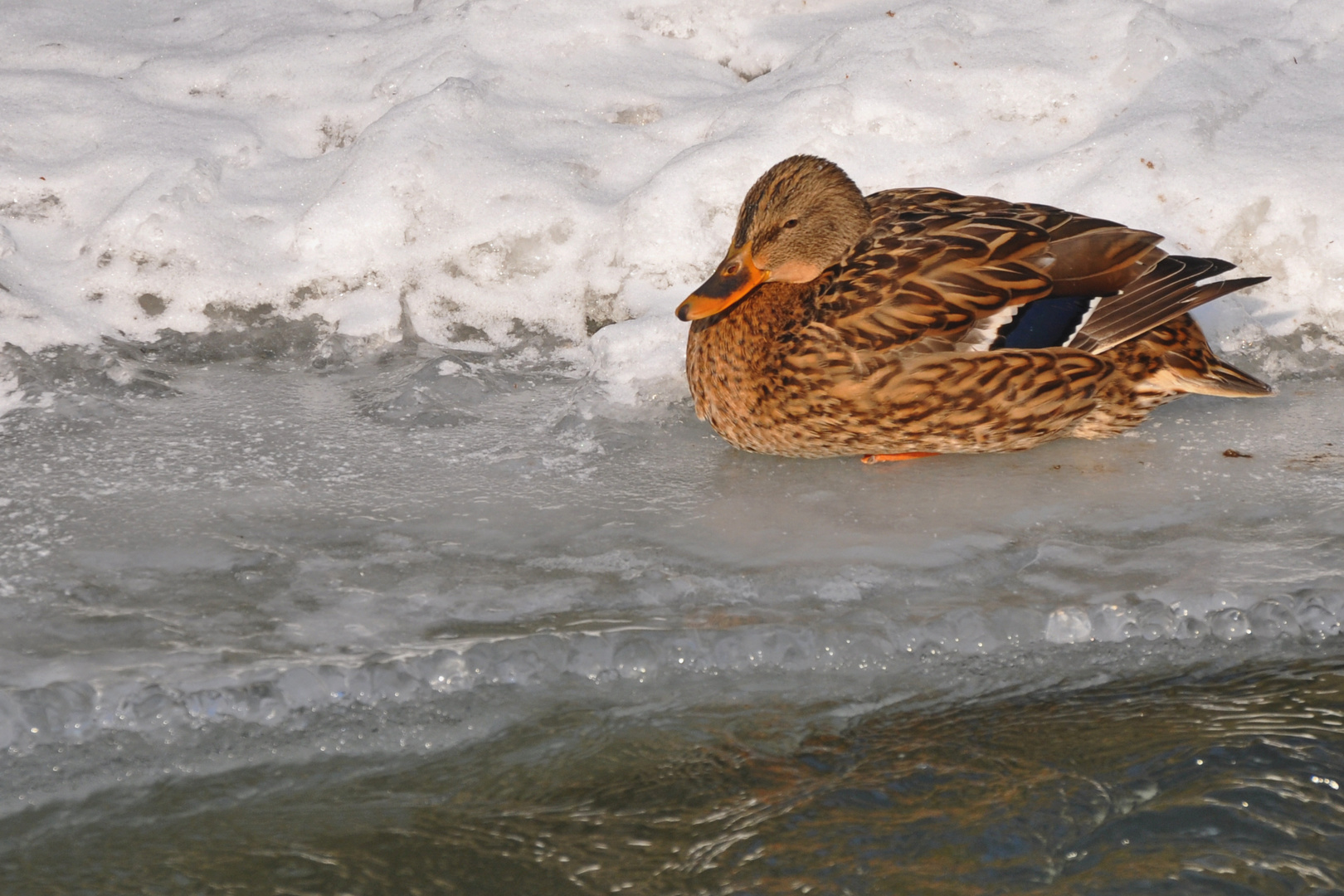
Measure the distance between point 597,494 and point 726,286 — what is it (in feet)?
2.28

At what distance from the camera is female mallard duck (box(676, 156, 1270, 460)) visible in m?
3.61

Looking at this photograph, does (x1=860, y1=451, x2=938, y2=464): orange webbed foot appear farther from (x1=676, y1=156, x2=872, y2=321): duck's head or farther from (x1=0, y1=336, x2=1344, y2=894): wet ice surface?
(x1=676, y1=156, x2=872, y2=321): duck's head

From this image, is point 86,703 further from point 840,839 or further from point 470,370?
point 470,370

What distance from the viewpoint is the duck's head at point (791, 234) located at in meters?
3.75

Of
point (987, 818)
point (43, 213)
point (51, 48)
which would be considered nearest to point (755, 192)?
point (987, 818)

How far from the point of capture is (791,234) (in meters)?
3.75

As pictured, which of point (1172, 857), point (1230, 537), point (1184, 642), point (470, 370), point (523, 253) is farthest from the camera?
point (523, 253)

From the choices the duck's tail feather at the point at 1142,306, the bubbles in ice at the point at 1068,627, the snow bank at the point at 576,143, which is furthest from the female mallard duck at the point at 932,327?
the bubbles in ice at the point at 1068,627

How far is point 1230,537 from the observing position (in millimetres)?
3256

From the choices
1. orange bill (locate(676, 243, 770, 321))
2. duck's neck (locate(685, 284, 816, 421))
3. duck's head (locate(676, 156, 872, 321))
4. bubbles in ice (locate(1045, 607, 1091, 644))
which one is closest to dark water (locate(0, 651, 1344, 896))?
bubbles in ice (locate(1045, 607, 1091, 644))

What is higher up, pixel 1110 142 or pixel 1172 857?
pixel 1110 142

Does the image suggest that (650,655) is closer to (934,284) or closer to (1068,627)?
(1068,627)

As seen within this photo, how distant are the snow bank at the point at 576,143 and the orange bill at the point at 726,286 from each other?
57 cm

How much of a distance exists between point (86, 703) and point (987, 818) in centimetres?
170
